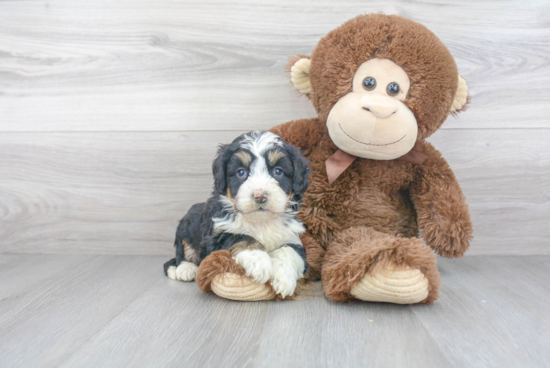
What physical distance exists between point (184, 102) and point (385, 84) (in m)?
0.99

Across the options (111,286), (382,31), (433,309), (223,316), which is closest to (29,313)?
(111,286)

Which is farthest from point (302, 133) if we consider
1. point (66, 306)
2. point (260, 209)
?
point (66, 306)

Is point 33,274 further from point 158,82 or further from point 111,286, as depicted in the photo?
point 158,82

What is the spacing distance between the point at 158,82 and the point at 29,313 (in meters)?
1.16

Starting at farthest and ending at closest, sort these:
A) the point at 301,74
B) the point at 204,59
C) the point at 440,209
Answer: the point at 204,59 < the point at 301,74 < the point at 440,209

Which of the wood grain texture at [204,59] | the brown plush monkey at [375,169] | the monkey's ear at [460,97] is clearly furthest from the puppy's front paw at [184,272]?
the monkey's ear at [460,97]

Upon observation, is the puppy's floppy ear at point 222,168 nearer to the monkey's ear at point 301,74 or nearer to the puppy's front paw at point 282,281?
the puppy's front paw at point 282,281

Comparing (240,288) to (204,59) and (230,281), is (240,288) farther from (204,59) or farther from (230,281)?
(204,59)

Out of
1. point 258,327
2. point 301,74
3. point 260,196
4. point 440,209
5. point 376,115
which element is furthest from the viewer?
point 301,74

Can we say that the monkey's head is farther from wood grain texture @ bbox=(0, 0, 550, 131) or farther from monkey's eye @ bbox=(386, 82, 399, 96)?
wood grain texture @ bbox=(0, 0, 550, 131)

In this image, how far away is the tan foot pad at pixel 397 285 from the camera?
132cm

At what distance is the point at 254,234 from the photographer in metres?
1.57

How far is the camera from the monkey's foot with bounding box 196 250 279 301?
4.70 ft

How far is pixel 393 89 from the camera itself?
1570mm
